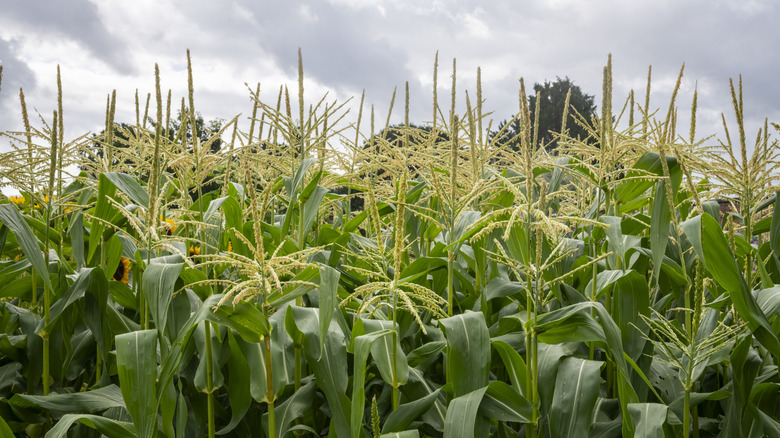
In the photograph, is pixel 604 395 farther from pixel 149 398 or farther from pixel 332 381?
pixel 149 398

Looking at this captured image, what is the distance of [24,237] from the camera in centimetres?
204

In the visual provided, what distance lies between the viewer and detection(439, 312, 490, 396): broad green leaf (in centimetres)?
179

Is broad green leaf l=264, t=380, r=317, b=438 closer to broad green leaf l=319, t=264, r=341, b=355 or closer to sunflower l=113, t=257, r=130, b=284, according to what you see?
broad green leaf l=319, t=264, r=341, b=355

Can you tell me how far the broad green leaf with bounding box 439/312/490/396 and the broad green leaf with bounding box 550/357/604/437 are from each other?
0.30m

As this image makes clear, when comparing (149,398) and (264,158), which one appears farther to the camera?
(264,158)

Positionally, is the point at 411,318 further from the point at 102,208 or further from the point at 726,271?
the point at 102,208

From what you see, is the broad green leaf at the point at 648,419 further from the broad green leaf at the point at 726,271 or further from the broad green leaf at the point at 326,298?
the broad green leaf at the point at 326,298

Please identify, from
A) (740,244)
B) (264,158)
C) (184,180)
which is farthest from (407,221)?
(740,244)

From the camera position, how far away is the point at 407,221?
3.04 m

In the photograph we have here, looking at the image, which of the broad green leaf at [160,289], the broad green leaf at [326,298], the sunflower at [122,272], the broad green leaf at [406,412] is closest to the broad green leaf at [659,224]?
the broad green leaf at [406,412]

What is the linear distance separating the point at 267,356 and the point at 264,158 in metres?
1.46

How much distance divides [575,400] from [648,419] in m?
0.24

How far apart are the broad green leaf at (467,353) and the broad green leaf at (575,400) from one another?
0.30 metres

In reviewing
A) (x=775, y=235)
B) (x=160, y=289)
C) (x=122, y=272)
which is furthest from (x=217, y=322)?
(x=775, y=235)
